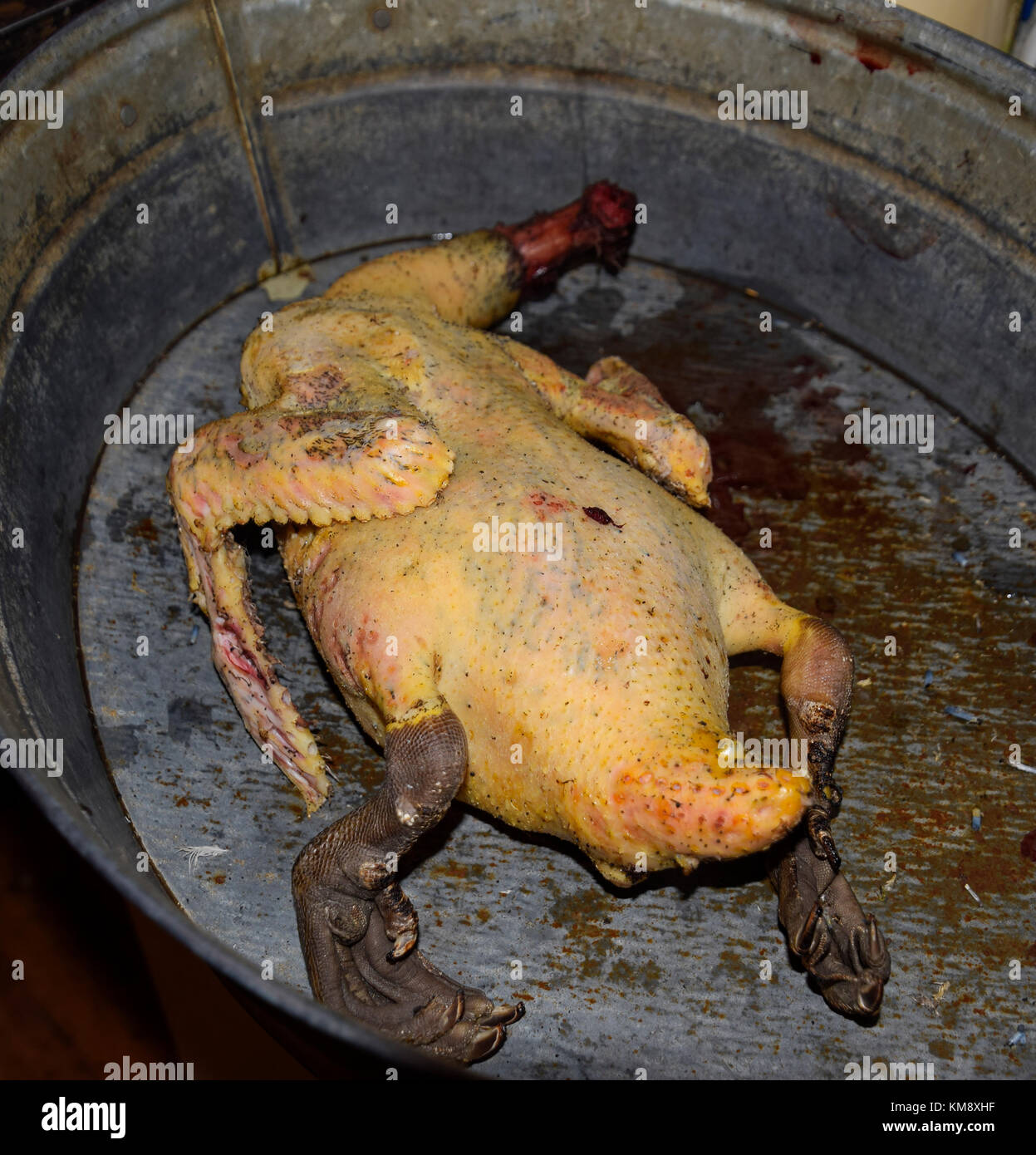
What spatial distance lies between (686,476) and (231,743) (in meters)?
1.38

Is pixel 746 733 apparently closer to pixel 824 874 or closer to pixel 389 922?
pixel 824 874

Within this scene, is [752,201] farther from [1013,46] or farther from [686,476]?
[1013,46]

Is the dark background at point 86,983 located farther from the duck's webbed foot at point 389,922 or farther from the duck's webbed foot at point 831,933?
the duck's webbed foot at point 831,933

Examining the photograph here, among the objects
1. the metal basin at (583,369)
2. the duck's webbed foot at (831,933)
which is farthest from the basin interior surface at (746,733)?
the duck's webbed foot at (831,933)

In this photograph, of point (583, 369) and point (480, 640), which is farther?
point (583, 369)

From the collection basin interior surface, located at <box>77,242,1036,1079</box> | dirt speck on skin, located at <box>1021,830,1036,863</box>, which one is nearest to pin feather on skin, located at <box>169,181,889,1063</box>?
basin interior surface, located at <box>77,242,1036,1079</box>

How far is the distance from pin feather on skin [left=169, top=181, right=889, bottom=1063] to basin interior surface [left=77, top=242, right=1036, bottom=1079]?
150 mm

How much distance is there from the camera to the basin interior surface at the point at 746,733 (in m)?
2.50

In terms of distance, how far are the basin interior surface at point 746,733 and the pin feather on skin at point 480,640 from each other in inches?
5.9

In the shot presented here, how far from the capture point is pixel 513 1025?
250 centimetres

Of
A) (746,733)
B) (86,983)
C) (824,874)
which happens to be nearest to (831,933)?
(824,874)

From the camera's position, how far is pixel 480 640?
93.1 inches

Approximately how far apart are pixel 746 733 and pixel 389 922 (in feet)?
3.34

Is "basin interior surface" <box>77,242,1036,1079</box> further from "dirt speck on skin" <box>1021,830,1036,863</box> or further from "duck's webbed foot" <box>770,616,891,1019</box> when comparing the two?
"duck's webbed foot" <box>770,616,891,1019</box>
